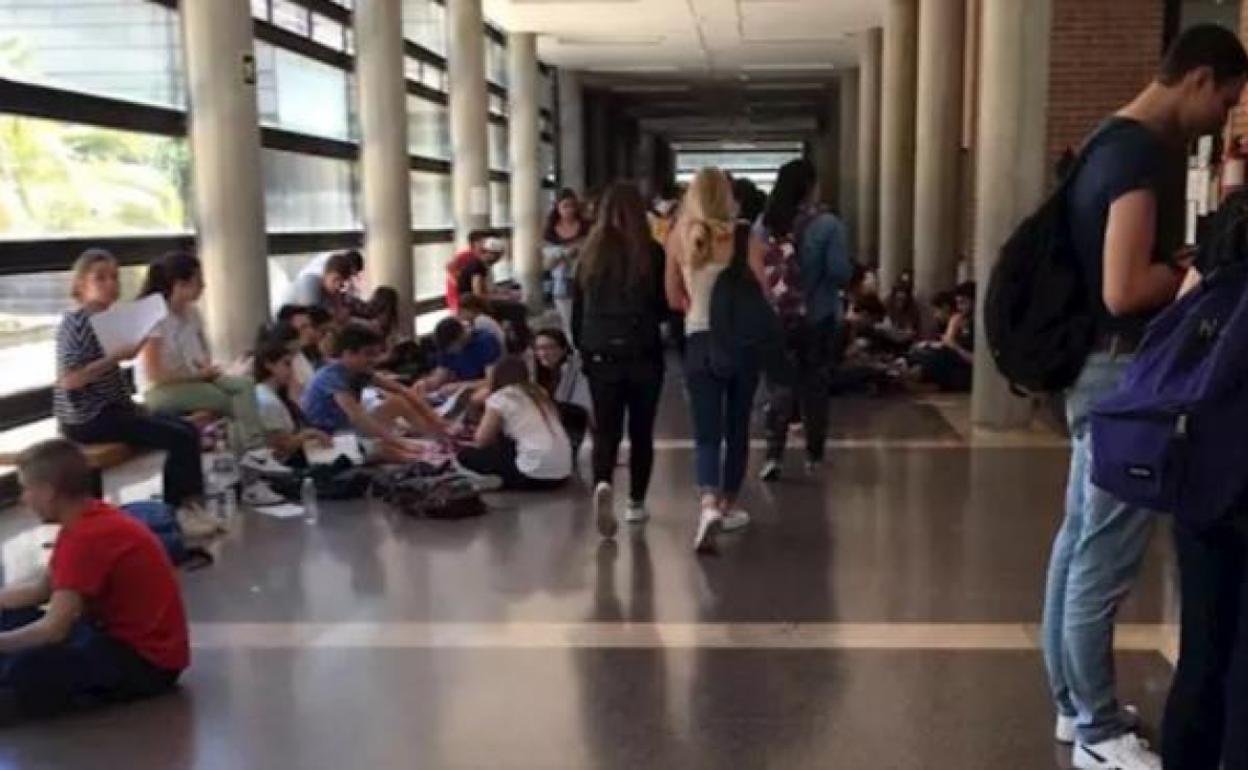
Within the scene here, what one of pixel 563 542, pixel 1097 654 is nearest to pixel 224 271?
pixel 563 542

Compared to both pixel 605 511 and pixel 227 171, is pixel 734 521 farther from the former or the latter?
pixel 227 171

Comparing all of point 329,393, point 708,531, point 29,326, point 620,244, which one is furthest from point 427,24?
point 708,531

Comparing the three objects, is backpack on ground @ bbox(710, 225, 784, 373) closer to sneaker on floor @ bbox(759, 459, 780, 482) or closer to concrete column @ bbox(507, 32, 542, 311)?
sneaker on floor @ bbox(759, 459, 780, 482)

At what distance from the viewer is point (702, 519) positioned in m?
5.30

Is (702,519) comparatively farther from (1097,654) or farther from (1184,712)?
(1184,712)

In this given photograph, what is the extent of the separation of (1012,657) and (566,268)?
6.54 metres

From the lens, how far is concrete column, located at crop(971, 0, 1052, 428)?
7.59 meters

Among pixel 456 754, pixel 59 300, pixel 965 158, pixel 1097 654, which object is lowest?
pixel 456 754

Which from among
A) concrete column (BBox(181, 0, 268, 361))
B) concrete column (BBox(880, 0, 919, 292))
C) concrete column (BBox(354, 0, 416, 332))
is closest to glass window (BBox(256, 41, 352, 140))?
concrete column (BBox(354, 0, 416, 332))

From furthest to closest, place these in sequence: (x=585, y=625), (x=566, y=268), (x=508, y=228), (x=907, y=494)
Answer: (x=508, y=228) < (x=566, y=268) < (x=907, y=494) < (x=585, y=625)

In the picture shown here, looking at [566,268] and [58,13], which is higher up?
[58,13]

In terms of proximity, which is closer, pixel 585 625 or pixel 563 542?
pixel 585 625

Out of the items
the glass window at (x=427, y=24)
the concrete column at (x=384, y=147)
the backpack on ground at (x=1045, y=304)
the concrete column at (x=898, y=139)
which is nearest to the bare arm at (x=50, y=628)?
the backpack on ground at (x=1045, y=304)

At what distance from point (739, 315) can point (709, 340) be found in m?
0.16
